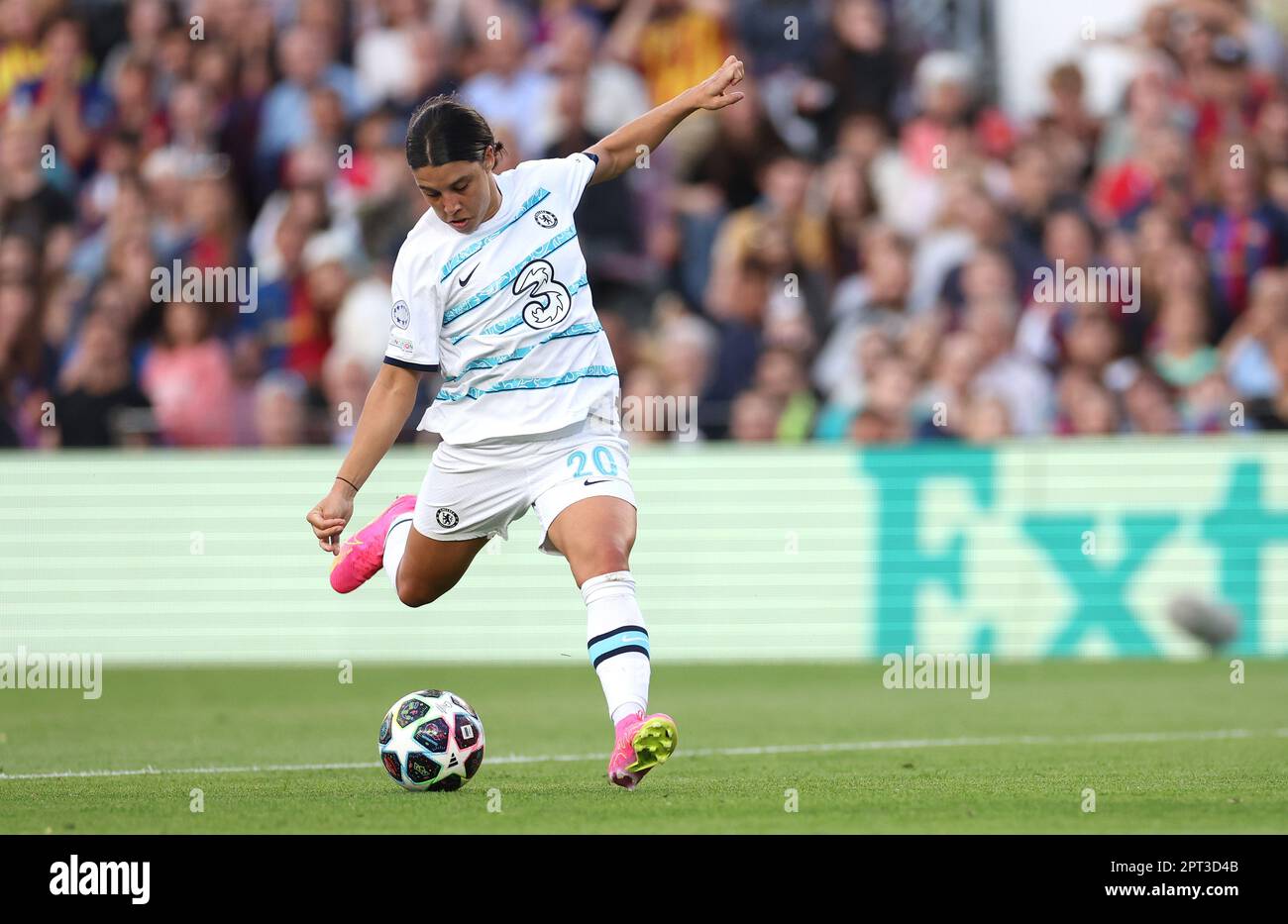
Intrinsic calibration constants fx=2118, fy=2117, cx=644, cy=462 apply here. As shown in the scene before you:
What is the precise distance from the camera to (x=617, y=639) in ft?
23.9

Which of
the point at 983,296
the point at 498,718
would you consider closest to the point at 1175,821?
the point at 498,718

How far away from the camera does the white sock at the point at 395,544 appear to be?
28.0ft

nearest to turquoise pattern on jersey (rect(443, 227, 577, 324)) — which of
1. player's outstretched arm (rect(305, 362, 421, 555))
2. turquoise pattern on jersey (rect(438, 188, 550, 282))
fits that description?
turquoise pattern on jersey (rect(438, 188, 550, 282))

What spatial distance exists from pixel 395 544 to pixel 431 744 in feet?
3.84

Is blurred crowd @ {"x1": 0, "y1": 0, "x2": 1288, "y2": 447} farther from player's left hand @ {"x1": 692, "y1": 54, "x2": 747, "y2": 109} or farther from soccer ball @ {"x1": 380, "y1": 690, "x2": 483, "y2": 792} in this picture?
soccer ball @ {"x1": 380, "y1": 690, "x2": 483, "y2": 792}

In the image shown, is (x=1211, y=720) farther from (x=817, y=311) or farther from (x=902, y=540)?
(x=817, y=311)

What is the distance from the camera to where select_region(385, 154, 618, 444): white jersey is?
748 centimetres

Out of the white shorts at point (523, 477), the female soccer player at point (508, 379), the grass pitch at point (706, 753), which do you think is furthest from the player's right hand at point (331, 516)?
the grass pitch at point (706, 753)

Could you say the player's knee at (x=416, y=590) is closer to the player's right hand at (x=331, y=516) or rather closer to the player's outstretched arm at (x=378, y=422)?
the player's outstretched arm at (x=378, y=422)

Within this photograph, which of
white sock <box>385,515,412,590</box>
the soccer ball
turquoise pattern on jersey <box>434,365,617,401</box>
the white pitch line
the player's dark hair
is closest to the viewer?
the player's dark hair

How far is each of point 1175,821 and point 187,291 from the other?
439 inches

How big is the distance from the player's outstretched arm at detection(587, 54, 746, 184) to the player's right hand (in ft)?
5.28

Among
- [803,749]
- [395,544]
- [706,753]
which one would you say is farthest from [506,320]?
[803,749]

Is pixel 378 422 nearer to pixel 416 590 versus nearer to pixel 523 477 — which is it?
pixel 523 477
